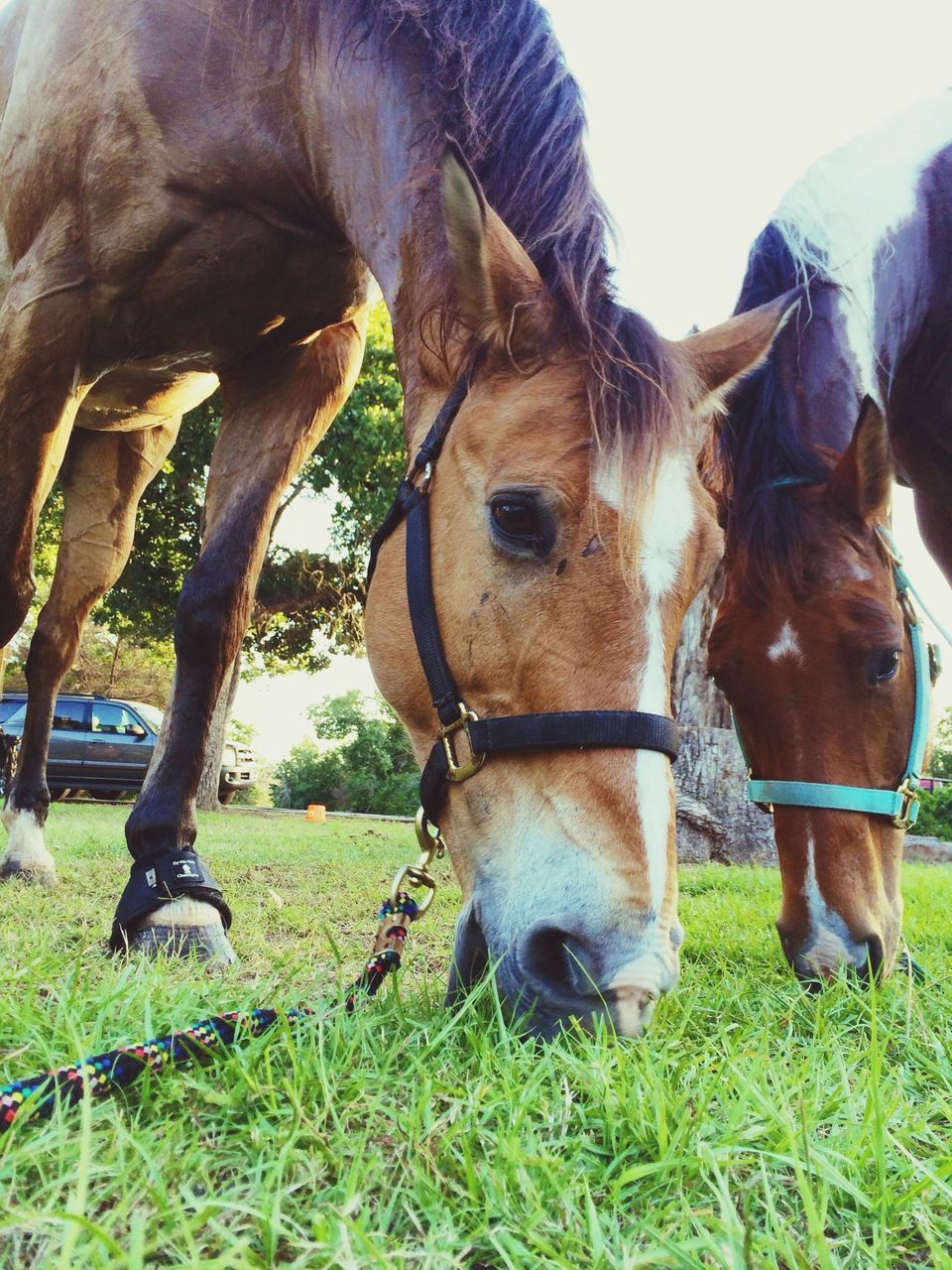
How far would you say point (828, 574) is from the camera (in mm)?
2365

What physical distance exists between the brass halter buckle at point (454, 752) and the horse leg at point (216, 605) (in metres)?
0.93

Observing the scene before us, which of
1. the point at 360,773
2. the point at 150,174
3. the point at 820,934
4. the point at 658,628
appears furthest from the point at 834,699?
the point at 360,773

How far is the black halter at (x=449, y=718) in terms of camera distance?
4.93ft

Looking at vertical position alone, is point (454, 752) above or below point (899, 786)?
above

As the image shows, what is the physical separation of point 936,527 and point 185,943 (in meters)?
3.16

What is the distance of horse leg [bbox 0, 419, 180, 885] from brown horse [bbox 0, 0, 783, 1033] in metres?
0.82

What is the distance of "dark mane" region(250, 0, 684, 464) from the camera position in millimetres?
1792

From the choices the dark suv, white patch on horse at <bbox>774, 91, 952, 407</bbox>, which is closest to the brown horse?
white patch on horse at <bbox>774, 91, 952, 407</bbox>

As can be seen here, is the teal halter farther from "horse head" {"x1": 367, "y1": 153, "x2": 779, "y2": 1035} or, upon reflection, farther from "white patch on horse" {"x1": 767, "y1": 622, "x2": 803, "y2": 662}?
"horse head" {"x1": 367, "y1": 153, "x2": 779, "y2": 1035}

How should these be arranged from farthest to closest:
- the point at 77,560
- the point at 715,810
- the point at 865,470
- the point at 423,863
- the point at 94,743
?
the point at 94,743 → the point at 715,810 → the point at 77,560 → the point at 865,470 → the point at 423,863

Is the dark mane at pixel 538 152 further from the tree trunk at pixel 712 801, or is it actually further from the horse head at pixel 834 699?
the tree trunk at pixel 712 801

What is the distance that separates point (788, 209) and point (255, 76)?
1.81 m

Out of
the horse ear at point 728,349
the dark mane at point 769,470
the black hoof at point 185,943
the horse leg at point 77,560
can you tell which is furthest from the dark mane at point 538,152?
the horse leg at point 77,560

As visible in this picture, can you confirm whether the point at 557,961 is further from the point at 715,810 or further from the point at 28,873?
the point at 715,810
